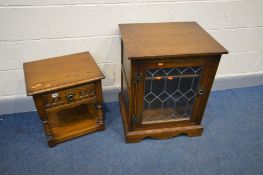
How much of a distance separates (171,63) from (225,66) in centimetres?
94

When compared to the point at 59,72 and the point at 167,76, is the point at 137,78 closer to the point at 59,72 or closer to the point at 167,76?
the point at 167,76

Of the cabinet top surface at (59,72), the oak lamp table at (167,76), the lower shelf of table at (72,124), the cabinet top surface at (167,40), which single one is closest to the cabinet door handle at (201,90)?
the oak lamp table at (167,76)

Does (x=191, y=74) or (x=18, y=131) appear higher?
(x=191, y=74)

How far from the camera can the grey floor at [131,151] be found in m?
1.42

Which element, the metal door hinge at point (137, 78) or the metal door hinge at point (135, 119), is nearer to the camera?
the metal door hinge at point (137, 78)

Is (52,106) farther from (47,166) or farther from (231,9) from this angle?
(231,9)

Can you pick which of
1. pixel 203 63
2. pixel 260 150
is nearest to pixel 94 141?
pixel 203 63

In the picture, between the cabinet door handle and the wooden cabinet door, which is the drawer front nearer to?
the wooden cabinet door

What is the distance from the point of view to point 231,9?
166 cm

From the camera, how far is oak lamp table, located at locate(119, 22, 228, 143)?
3.98ft

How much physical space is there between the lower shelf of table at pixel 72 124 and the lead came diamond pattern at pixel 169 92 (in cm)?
39

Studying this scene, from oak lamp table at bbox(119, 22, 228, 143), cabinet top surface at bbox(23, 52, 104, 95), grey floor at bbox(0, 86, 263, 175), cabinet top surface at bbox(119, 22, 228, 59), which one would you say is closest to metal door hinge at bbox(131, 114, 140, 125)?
oak lamp table at bbox(119, 22, 228, 143)

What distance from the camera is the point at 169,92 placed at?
1405 mm

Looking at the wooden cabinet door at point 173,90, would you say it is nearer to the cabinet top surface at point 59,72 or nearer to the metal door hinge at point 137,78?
the metal door hinge at point 137,78
